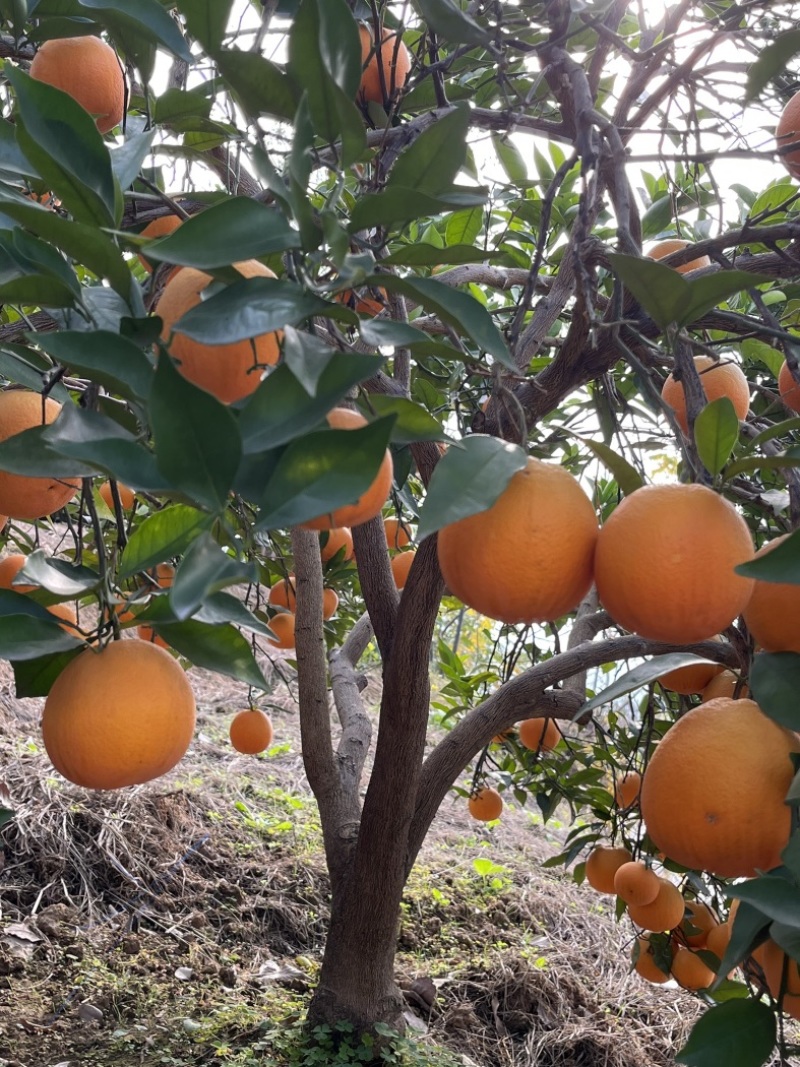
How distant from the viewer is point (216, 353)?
0.68m

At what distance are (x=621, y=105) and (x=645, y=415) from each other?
2.46 ft

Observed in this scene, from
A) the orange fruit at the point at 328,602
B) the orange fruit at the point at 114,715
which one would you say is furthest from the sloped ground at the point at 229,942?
the orange fruit at the point at 114,715

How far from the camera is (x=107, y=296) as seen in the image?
75 cm

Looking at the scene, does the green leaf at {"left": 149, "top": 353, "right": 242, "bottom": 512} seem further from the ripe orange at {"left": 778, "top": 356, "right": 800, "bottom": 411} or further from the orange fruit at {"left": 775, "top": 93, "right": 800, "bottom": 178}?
the orange fruit at {"left": 775, "top": 93, "right": 800, "bottom": 178}

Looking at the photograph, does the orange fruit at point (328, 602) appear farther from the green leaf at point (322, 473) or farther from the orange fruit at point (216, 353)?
the green leaf at point (322, 473)

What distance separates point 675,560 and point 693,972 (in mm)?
1451

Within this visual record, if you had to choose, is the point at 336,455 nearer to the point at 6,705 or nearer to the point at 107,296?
the point at 107,296

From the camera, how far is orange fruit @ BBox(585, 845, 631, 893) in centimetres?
184

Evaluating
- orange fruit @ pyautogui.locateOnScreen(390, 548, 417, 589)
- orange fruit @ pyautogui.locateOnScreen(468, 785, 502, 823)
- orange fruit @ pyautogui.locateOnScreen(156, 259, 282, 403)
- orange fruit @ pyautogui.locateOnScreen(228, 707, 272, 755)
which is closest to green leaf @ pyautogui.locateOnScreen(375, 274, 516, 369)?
orange fruit @ pyautogui.locateOnScreen(156, 259, 282, 403)

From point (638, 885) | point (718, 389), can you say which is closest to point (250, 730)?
point (638, 885)

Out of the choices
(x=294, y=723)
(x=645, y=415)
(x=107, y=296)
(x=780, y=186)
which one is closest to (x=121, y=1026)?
(x=645, y=415)

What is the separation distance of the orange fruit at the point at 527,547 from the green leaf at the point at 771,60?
1.41 ft

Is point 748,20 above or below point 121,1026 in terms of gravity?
above

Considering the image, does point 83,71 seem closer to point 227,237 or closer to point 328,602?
point 227,237
